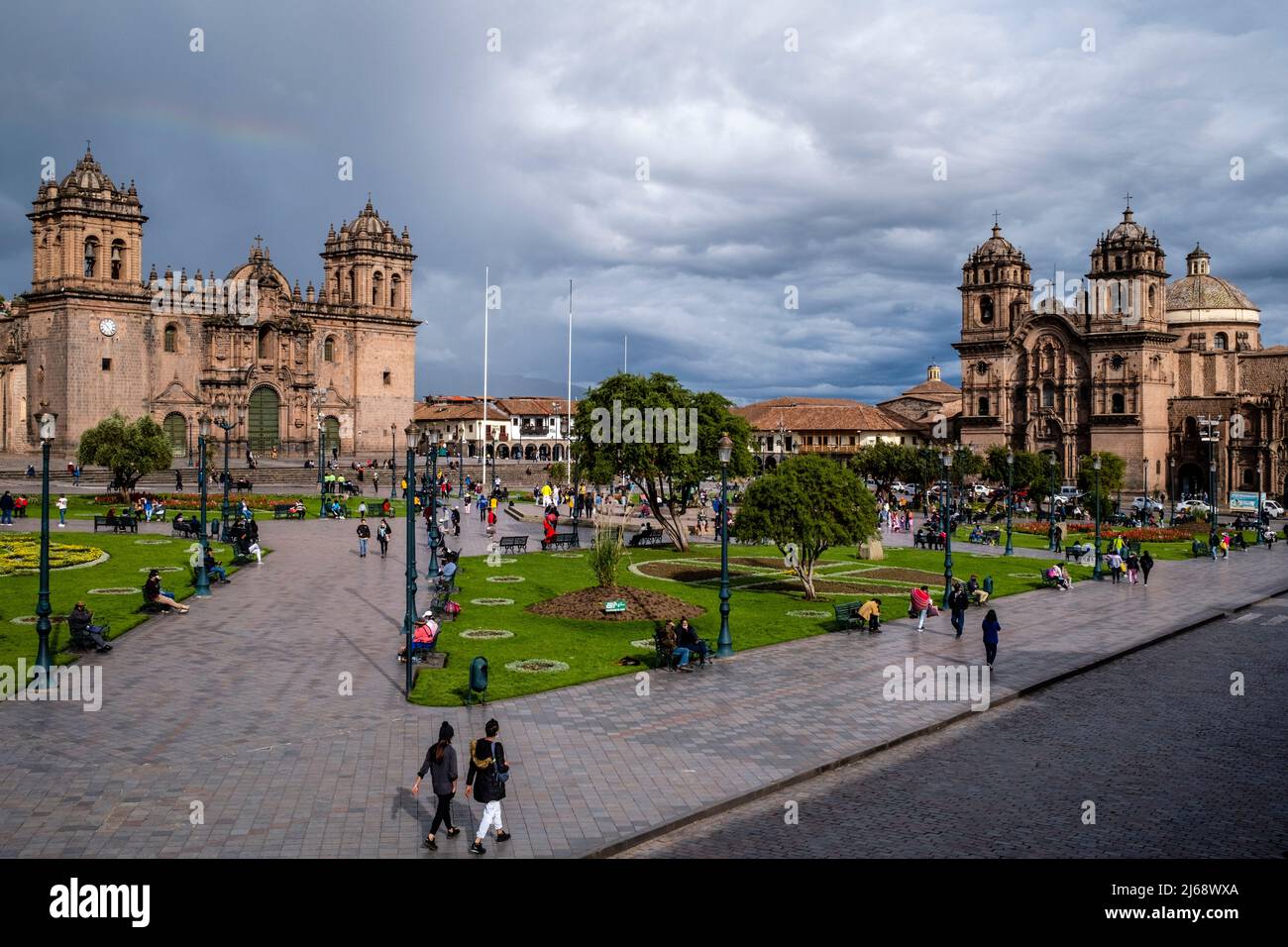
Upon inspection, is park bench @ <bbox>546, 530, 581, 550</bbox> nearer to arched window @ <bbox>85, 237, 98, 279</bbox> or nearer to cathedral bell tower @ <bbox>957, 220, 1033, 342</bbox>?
arched window @ <bbox>85, 237, 98, 279</bbox>

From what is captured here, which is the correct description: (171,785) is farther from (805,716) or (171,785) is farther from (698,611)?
(698,611)

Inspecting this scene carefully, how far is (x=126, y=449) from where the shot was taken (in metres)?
49.8

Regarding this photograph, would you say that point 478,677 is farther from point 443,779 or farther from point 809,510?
point 809,510

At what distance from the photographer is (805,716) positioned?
663 inches

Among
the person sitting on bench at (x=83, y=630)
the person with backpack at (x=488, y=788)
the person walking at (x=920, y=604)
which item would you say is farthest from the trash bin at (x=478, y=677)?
the person walking at (x=920, y=604)

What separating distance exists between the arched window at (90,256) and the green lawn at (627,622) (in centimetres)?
5316

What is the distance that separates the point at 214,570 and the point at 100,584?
279 centimetres

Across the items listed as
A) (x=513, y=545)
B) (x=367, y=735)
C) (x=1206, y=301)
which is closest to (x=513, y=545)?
(x=513, y=545)

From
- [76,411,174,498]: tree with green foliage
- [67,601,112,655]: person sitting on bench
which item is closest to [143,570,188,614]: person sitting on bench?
[67,601,112,655]: person sitting on bench

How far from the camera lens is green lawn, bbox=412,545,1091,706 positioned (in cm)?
1934

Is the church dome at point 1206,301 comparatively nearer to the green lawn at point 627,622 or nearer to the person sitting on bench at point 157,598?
the green lawn at point 627,622

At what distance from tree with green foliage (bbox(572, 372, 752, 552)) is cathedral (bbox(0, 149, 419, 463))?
1316 inches
